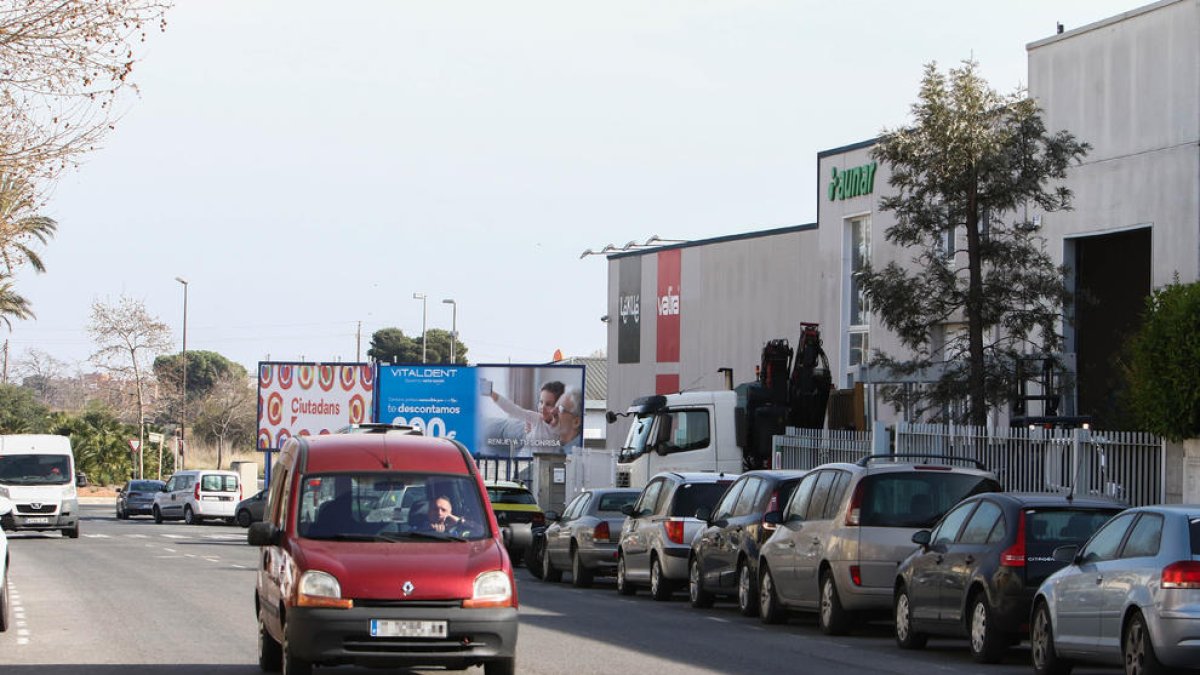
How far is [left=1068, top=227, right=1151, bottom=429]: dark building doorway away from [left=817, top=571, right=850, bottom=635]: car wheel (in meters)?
15.1

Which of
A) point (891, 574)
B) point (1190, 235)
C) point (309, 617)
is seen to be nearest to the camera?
point (309, 617)

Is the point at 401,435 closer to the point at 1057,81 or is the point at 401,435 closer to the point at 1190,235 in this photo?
the point at 1190,235

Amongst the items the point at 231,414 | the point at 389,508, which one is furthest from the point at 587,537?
the point at 231,414

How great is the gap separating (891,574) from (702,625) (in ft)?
8.83

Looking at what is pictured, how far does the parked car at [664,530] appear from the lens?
23.9 meters

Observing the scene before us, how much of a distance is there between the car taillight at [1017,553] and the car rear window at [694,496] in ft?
29.7

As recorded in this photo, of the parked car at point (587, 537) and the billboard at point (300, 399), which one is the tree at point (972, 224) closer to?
the parked car at point (587, 537)

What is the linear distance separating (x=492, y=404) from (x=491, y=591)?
149ft

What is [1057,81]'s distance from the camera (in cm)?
3241

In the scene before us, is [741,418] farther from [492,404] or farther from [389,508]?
[492,404]

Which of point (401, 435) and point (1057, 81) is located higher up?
point (1057, 81)

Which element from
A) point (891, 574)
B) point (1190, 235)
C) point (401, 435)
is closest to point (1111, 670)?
point (891, 574)

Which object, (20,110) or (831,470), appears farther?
(831,470)

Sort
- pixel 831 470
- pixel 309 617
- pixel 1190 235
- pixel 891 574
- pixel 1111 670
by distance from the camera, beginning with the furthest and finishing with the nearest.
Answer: pixel 1190 235, pixel 831 470, pixel 891 574, pixel 1111 670, pixel 309 617
